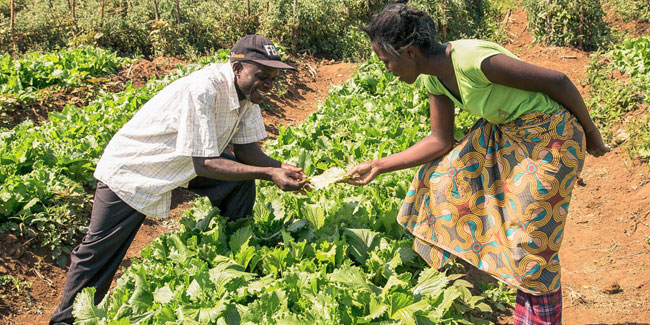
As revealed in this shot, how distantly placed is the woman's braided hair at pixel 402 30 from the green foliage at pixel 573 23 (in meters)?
9.03

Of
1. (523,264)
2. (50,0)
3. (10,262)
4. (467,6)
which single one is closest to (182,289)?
(523,264)

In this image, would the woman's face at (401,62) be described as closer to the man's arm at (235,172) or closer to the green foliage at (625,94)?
the man's arm at (235,172)

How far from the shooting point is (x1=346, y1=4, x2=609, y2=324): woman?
282 centimetres

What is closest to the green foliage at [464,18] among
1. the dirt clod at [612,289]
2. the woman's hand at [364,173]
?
the dirt clod at [612,289]

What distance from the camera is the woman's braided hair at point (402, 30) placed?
2811 mm

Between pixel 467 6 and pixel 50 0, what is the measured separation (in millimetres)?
9603

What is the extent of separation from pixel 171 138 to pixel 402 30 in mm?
1458

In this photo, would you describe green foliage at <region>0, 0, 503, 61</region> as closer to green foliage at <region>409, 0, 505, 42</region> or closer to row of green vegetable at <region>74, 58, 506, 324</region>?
green foliage at <region>409, 0, 505, 42</region>

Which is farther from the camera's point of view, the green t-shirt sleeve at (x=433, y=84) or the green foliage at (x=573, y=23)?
the green foliage at (x=573, y=23)

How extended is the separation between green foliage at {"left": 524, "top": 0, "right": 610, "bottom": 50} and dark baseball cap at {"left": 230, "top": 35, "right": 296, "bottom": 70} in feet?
29.8

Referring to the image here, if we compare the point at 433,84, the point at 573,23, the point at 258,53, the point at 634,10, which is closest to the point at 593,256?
the point at 433,84

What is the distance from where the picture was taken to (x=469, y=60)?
2791 mm

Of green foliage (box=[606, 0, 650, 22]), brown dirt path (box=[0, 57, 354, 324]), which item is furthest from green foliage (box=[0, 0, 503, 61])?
green foliage (box=[606, 0, 650, 22])

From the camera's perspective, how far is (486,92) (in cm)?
287
